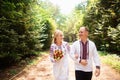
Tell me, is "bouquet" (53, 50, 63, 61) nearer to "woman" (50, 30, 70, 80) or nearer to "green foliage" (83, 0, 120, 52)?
"woman" (50, 30, 70, 80)

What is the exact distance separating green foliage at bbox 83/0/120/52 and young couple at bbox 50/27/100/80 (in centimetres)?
942

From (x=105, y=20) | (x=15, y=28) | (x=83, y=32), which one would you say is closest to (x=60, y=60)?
(x=83, y=32)

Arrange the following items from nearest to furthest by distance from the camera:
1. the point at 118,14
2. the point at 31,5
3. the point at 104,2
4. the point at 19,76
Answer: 1. the point at 19,76
2. the point at 31,5
3. the point at 118,14
4. the point at 104,2

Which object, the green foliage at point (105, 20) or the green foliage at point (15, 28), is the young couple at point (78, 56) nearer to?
the green foliage at point (15, 28)

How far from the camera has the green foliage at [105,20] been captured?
64.5 feet

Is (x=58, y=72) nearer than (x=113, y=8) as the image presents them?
Yes

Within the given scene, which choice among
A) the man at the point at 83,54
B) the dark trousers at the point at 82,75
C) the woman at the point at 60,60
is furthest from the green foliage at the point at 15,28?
the dark trousers at the point at 82,75

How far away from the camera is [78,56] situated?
530cm

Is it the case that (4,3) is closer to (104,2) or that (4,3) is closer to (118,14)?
(118,14)

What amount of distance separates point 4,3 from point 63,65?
265 inches

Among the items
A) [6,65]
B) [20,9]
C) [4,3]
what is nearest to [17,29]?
[20,9]

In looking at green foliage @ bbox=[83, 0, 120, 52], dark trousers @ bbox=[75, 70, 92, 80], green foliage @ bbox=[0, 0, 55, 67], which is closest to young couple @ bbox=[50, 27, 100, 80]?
dark trousers @ bbox=[75, 70, 92, 80]

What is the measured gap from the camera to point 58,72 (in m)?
5.59

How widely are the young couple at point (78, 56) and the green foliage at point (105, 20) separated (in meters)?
9.42
